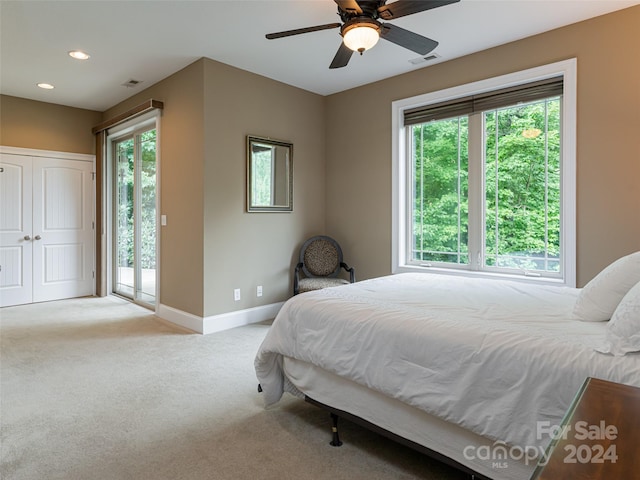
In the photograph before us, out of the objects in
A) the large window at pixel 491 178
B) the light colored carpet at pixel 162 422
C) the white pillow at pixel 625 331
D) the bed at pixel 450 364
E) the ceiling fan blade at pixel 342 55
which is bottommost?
the light colored carpet at pixel 162 422

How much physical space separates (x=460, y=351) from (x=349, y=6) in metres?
1.85

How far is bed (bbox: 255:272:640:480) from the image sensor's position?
1.34 meters

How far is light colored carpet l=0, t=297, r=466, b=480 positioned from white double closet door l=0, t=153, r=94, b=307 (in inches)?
73.7

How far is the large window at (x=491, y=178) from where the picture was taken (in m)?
3.37

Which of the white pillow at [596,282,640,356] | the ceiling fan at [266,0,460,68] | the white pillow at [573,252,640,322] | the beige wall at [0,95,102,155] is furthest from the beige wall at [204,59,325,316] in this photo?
the white pillow at [596,282,640,356]

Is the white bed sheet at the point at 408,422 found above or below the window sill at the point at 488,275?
below

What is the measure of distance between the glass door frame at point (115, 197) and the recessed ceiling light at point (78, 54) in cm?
84

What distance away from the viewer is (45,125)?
5.34 metres

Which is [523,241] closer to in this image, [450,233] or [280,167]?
[450,233]

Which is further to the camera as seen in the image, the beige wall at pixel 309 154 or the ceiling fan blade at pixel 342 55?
the beige wall at pixel 309 154

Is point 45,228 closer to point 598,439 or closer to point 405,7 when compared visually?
point 405,7

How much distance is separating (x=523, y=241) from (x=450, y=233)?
71 centimetres

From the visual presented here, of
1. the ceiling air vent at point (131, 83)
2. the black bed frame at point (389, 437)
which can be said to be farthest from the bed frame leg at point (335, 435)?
the ceiling air vent at point (131, 83)

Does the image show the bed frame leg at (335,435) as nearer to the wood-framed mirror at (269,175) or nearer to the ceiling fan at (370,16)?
the ceiling fan at (370,16)
